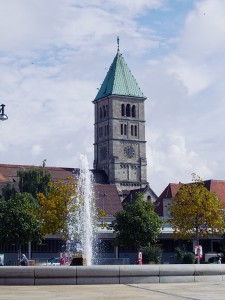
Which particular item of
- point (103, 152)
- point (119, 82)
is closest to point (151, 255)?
point (103, 152)

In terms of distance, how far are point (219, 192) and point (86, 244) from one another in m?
58.0

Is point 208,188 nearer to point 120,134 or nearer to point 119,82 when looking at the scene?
point 120,134

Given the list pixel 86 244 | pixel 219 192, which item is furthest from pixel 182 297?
pixel 219 192

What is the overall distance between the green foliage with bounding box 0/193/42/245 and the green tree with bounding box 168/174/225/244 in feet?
49.8

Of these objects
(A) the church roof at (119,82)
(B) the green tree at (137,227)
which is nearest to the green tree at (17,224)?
(B) the green tree at (137,227)

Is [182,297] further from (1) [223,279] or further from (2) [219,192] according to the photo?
(2) [219,192]

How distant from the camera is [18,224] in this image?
6241 cm

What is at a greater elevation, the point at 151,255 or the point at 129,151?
the point at 129,151

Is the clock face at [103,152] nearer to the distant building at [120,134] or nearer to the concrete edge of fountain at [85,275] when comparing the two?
the distant building at [120,134]

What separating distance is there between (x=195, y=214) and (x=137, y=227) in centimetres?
784

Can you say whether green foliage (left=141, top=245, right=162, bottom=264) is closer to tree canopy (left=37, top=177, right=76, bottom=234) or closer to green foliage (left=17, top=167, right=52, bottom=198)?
tree canopy (left=37, top=177, right=76, bottom=234)

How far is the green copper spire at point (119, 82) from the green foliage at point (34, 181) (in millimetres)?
60087

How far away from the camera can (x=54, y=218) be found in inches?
2618

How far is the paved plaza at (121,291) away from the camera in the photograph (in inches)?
795
